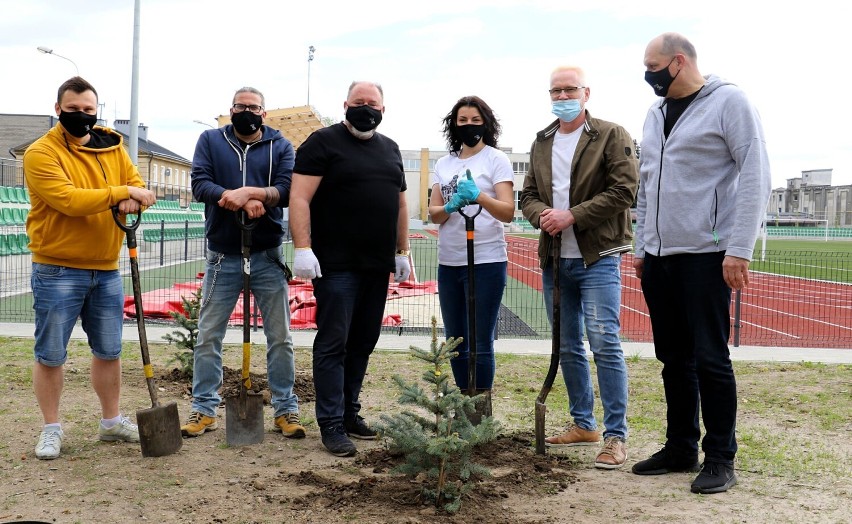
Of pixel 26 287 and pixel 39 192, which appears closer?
pixel 39 192

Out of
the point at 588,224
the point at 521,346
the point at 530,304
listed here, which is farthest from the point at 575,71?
the point at 530,304

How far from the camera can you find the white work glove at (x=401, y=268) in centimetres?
514

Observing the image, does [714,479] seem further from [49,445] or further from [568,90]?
[49,445]

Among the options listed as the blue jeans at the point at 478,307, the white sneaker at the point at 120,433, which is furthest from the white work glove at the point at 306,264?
the white sneaker at the point at 120,433

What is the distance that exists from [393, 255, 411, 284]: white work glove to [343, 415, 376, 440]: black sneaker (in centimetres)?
92

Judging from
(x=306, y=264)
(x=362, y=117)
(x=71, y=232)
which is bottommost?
(x=306, y=264)

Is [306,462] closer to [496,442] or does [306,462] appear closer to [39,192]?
[496,442]

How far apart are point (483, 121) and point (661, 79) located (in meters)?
1.13

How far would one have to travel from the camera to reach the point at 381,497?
3.87 metres

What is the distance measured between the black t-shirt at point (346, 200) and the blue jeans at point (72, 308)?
1.22m

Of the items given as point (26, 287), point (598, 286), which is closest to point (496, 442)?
point (598, 286)

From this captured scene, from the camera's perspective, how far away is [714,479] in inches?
160

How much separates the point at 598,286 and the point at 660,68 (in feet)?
4.02

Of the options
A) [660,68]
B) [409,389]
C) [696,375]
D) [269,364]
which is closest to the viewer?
[409,389]
